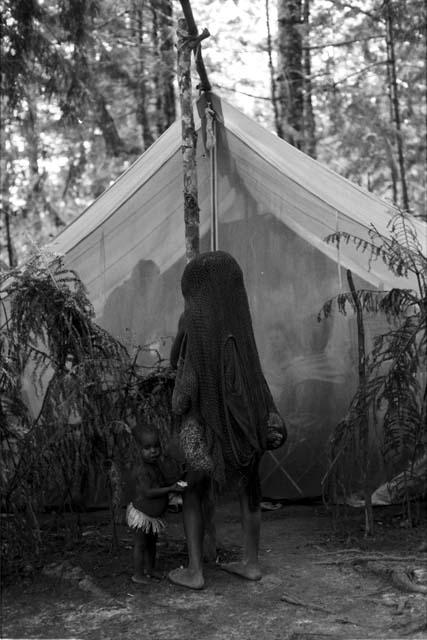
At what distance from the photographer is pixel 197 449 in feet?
12.3

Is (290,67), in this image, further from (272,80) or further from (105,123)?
(105,123)

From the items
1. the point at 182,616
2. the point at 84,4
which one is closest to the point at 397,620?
the point at 182,616

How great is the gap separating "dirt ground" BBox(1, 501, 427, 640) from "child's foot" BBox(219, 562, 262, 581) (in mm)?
41

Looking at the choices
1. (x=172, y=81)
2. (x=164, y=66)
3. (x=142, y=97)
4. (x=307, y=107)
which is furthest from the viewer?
(x=172, y=81)

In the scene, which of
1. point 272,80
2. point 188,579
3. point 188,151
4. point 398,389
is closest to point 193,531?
point 188,579

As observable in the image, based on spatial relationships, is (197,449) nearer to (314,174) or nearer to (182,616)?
(182,616)

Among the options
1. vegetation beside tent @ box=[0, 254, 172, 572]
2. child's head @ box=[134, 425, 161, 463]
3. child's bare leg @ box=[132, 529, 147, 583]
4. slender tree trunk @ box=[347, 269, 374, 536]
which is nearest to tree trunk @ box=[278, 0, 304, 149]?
slender tree trunk @ box=[347, 269, 374, 536]

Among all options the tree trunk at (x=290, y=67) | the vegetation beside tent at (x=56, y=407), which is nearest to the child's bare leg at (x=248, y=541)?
the vegetation beside tent at (x=56, y=407)

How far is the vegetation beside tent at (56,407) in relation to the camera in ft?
12.6

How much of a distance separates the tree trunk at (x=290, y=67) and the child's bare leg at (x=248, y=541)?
6735mm

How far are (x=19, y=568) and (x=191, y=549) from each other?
3.08 ft

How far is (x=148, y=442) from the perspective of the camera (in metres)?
3.89

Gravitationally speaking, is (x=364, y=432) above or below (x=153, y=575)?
above

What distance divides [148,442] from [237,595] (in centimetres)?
81
